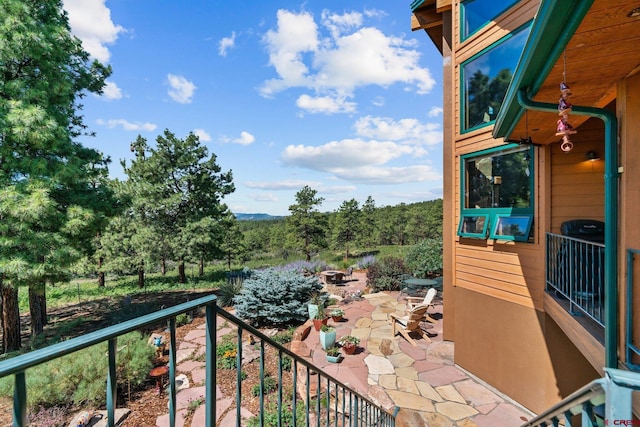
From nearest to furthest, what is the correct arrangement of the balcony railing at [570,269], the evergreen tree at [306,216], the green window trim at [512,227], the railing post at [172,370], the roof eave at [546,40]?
1. the railing post at [172,370]
2. the roof eave at [546,40]
3. the balcony railing at [570,269]
4. the green window trim at [512,227]
5. the evergreen tree at [306,216]

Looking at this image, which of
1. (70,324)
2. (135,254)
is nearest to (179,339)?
(70,324)

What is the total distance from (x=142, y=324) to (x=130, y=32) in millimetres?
8429

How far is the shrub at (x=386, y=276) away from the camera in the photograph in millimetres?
10625

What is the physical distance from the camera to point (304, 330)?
654cm

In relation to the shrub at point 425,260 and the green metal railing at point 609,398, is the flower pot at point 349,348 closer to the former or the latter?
the green metal railing at point 609,398

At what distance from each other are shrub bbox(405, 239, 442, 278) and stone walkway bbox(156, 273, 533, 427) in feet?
12.7

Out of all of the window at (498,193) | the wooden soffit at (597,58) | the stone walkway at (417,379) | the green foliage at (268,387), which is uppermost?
the wooden soffit at (597,58)

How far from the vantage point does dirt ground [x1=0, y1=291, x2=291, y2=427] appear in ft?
13.1

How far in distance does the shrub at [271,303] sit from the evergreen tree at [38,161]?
4062mm

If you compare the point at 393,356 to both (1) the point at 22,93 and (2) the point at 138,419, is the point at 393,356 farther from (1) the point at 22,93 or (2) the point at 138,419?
(1) the point at 22,93

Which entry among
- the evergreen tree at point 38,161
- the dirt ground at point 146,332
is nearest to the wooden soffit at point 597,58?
the dirt ground at point 146,332

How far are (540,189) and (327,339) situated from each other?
445 centimetres

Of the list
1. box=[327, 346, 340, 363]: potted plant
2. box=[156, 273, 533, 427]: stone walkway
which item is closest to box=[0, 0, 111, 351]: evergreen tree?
box=[156, 273, 533, 427]: stone walkway

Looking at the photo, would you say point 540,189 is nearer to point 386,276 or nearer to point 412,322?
point 412,322
